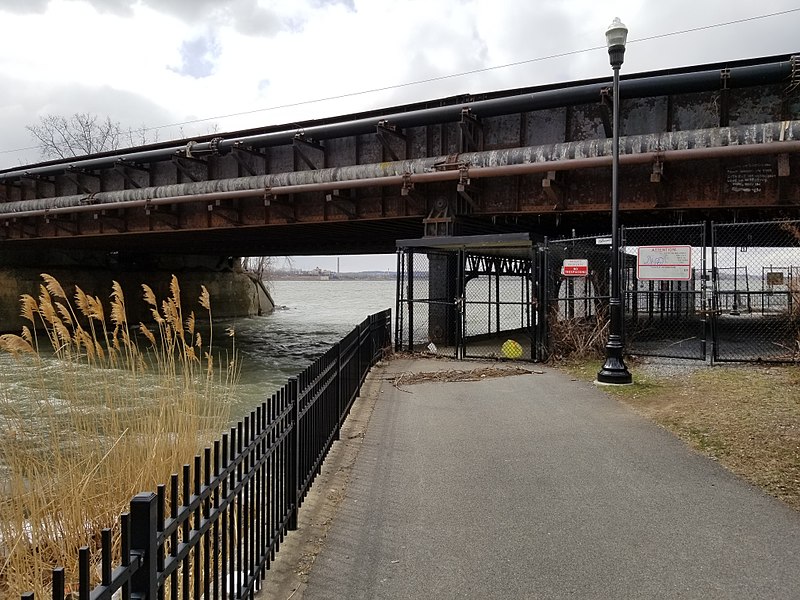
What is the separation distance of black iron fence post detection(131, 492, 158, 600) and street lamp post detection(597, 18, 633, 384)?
29.7 ft

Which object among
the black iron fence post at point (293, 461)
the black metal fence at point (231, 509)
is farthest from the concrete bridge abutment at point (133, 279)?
the black iron fence post at point (293, 461)

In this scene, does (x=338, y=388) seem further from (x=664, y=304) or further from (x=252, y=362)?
(x=664, y=304)

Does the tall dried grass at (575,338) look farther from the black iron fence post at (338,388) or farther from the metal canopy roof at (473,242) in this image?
the black iron fence post at (338,388)

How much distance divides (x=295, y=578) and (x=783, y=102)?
13830mm

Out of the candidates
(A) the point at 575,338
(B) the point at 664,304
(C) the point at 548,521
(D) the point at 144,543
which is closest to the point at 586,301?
(A) the point at 575,338

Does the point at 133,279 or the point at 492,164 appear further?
the point at 133,279

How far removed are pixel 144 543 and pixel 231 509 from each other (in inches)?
47.9

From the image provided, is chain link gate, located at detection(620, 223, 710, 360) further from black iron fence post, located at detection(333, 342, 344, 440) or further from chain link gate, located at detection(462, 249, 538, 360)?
black iron fence post, located at detection(333, 342, 344, 440)

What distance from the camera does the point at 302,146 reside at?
18.2 meters

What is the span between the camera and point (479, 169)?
14328mm

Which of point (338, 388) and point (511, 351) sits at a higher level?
point (338, 388)

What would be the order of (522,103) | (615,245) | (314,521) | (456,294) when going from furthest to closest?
(456,294) → (522,103) → (615,245) → (314,521)

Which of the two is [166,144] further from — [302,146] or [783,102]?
[783,102]

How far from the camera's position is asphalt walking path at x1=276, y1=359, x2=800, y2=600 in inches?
144
